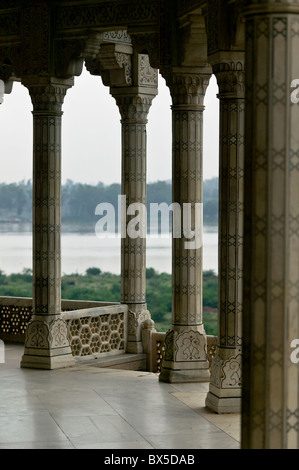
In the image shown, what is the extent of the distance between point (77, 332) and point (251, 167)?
7.29 metres

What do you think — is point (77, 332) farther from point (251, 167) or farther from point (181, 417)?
point (251, 167)

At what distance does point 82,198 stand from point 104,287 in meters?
4.25

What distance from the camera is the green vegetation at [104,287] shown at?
32875mm

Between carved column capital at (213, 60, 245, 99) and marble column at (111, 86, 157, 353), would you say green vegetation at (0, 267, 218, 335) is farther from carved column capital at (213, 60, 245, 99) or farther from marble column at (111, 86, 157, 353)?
carved column capital at (213, 60, 245, 99)

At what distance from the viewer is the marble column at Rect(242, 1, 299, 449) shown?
5418 millimetres

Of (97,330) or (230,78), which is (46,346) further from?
(230,78)

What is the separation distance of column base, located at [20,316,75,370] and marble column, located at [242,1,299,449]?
6421 millimetres

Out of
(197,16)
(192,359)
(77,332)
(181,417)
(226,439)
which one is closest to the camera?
(226,439)

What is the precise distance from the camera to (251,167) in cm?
549

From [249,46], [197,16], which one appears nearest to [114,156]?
[197,16]

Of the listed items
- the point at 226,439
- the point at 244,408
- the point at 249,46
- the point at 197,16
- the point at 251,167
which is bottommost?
the point at 226,439

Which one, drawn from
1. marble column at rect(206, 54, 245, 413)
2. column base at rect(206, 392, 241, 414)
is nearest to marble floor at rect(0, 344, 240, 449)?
column base at rect(206, 392, 241, 414)

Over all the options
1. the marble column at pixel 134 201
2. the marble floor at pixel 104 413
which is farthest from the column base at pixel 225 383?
the marble column at pixel 134 201

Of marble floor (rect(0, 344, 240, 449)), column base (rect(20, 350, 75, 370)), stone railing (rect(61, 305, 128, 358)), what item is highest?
stone railing (rect(61, 305, 128, 358))
